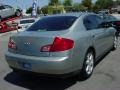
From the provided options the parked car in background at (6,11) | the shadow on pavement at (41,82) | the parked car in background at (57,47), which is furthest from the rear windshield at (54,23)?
the parked car in background at (6,11)

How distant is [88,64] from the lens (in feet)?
22.2

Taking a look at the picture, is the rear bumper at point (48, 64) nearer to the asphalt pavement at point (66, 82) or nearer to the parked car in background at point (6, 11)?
the asphalt pavement at point (66, 82)

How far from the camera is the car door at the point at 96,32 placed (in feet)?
23.1

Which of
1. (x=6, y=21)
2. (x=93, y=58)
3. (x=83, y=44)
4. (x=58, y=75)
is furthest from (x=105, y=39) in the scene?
(x=6, y=21)

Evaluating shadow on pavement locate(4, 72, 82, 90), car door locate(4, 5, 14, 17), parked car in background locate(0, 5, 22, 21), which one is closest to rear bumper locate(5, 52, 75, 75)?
shadow on pavement locate(4, 72, 82, 90)

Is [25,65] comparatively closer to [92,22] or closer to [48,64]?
[48,64]

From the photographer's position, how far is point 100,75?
278 inches

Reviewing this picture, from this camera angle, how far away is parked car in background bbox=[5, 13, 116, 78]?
5703mm

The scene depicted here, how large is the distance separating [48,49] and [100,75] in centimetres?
200

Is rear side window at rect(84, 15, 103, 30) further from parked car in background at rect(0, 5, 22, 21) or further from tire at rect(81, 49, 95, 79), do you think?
parked car in background at rect(0, 5, 22, 21)

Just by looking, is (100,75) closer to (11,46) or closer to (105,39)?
(105,39)

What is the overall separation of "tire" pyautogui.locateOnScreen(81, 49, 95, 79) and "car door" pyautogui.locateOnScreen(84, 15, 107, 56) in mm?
311

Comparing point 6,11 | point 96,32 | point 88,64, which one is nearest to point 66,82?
point 88,64

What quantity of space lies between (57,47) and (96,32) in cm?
196
